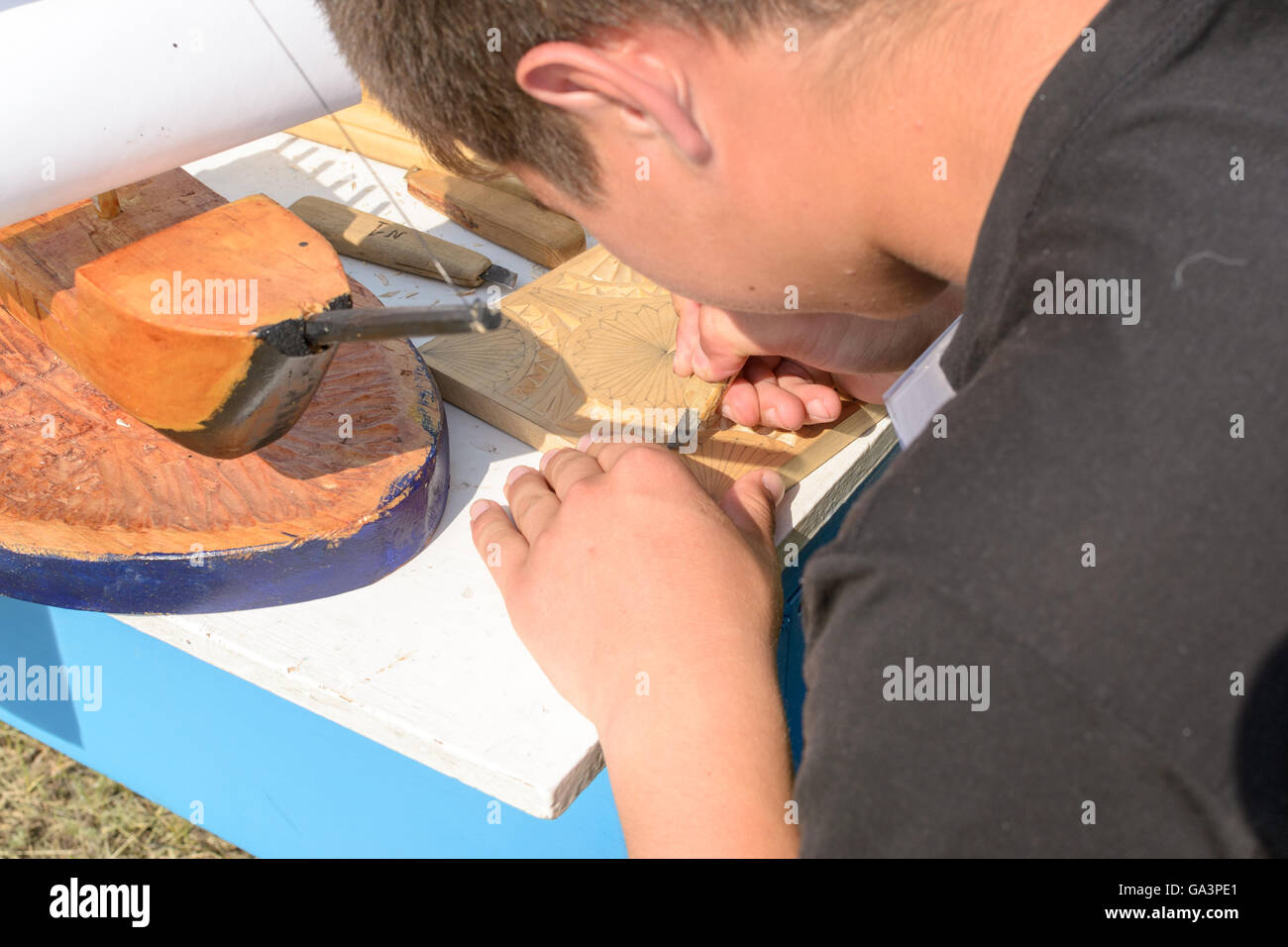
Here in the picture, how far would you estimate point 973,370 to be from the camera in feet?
2.17

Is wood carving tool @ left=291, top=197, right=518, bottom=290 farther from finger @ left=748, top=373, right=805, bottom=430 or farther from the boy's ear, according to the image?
the boy's ear

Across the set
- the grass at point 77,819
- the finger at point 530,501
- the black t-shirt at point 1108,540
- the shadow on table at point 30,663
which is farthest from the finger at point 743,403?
the grass at point 77,819

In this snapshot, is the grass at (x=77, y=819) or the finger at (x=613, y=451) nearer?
the finger at (x=613, y=451)

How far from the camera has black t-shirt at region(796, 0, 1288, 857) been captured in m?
0.49

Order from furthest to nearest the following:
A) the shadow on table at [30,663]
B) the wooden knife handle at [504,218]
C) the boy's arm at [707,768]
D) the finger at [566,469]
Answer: the wooden knife handle at [504,218], the shadow on table at [30,663], the finger at [566,469], the boy's arm at [707,768]

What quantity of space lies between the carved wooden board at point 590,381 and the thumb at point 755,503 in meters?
0.04

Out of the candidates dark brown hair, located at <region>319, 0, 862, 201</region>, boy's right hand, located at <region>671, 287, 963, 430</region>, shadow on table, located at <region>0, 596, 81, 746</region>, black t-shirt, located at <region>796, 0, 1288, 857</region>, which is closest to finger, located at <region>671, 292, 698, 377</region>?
boy's right hand, located at <region>671, 287, 963, 430</region>

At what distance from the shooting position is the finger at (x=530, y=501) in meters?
0.93

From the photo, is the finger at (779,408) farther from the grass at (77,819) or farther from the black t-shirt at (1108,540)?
the grass at (77,819)

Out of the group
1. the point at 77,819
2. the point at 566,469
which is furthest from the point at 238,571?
the point at 77,819

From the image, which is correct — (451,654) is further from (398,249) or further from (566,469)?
(398,249)

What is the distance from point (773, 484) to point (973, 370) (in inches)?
13.4

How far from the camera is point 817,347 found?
1101 millimetres
